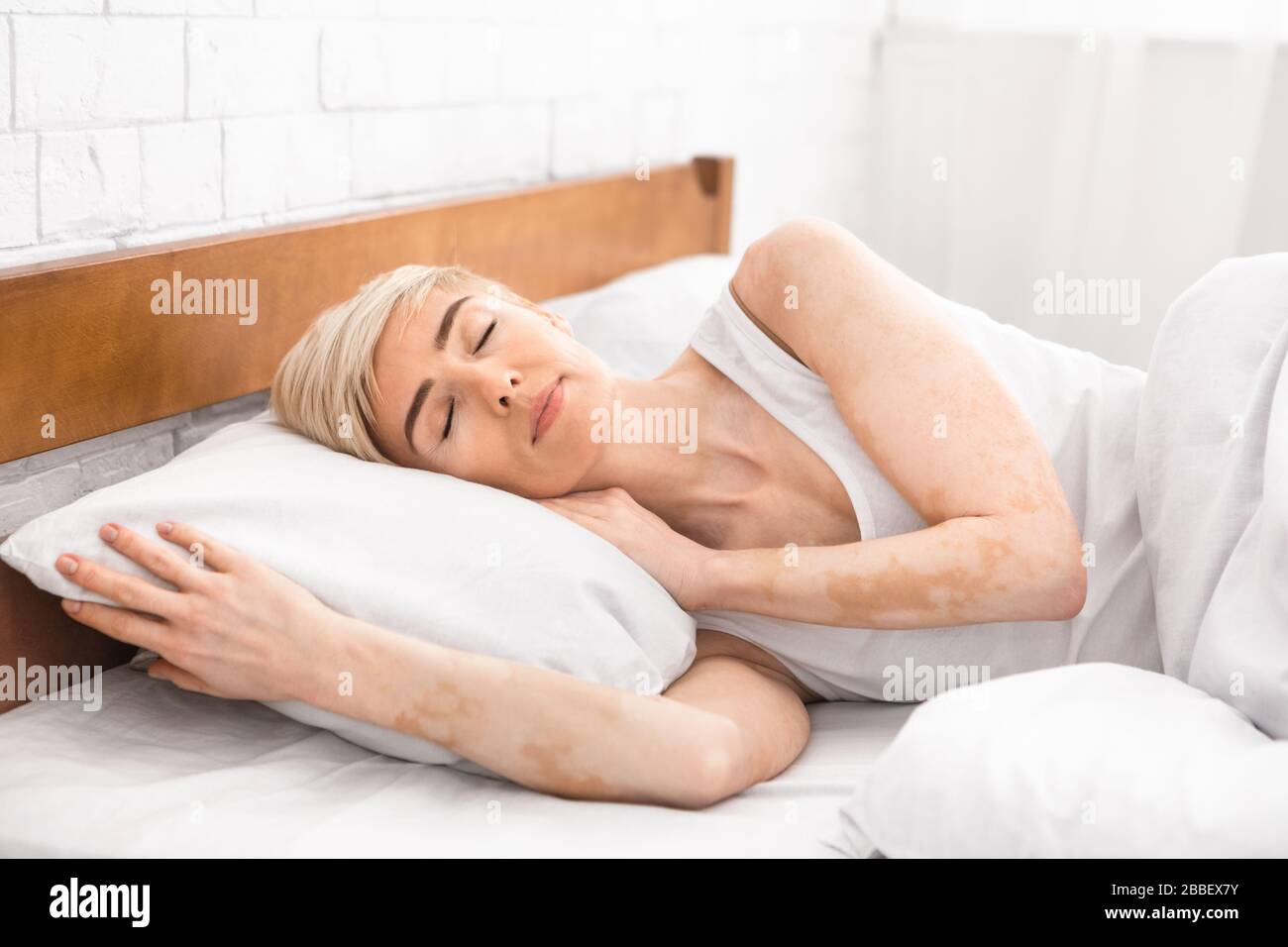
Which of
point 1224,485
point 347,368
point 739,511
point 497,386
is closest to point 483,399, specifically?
point 497,386

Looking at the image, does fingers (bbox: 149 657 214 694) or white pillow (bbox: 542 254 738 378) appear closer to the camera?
fingers (bbox: 149 657 214 694)

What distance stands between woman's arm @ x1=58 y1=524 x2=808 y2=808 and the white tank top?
0.26 m

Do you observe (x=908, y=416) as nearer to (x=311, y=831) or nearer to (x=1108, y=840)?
(x=1108, y=840)

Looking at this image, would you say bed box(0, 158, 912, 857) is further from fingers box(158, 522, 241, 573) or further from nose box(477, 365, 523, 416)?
nose box(477, 365, 523, 416)

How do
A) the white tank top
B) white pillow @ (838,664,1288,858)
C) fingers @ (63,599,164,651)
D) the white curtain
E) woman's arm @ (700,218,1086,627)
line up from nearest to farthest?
white pillow @ (838,664,1288,858), fingers @ (63,599,164,651), woman's arm @ (700,218,1086,627), the white tank top, the white curtain

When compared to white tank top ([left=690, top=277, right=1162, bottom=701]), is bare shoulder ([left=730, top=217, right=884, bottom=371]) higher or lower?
higher

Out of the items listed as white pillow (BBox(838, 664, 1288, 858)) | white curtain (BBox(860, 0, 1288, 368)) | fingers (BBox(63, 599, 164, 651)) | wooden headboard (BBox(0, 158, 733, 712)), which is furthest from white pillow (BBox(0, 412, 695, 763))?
white curtain (BBox(860, 0, 1288, 368))

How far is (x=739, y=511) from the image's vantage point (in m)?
1.33

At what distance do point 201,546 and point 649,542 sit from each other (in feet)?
1.40

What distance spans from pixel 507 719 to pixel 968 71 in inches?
72.0

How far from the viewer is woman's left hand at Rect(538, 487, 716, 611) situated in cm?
122

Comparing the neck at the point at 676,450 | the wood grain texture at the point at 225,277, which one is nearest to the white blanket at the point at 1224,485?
the neck at the point at 676,450

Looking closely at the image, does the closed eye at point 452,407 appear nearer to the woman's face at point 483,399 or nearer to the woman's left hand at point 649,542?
the woman's face at point 483,399
